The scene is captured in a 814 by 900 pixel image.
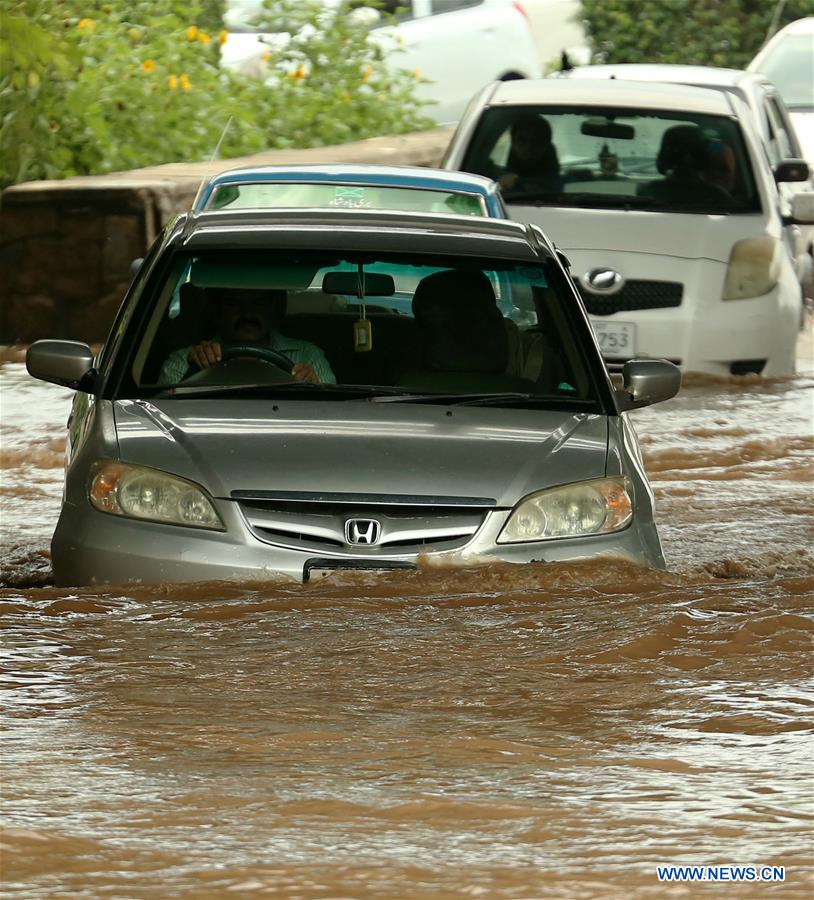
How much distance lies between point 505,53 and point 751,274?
9.95m

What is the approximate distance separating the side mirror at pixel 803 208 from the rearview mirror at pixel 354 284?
5382 millimetres

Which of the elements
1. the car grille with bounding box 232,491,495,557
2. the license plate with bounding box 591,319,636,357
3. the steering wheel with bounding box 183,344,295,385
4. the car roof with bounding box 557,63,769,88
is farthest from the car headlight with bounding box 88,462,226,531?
the car roof with bounding box 557,63,769,88

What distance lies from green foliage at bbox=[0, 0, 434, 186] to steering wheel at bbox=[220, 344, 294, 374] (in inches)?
188

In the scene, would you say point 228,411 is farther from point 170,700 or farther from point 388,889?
point 388,889

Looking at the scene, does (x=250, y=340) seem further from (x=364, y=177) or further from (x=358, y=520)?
(x=364, y=177)

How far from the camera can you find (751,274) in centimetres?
1187

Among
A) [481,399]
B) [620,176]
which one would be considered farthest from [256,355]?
[620,176]

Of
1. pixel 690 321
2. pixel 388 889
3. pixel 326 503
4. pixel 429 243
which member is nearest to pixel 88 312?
pixel 690 321

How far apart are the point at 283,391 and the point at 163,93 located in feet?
31.6

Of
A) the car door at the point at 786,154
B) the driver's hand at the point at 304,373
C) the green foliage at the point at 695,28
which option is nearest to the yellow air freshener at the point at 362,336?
the driver's hand at the point at 304,373

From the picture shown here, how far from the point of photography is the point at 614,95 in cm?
1216

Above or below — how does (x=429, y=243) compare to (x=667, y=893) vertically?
above

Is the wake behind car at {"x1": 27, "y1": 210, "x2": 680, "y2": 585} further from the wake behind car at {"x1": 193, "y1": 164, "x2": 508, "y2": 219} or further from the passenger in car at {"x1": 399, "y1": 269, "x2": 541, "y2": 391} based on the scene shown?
the wake behind car at {"x1": 193, "y1": 164, "x2": 508, "y2": 219}

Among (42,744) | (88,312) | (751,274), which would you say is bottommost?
(88,312)
